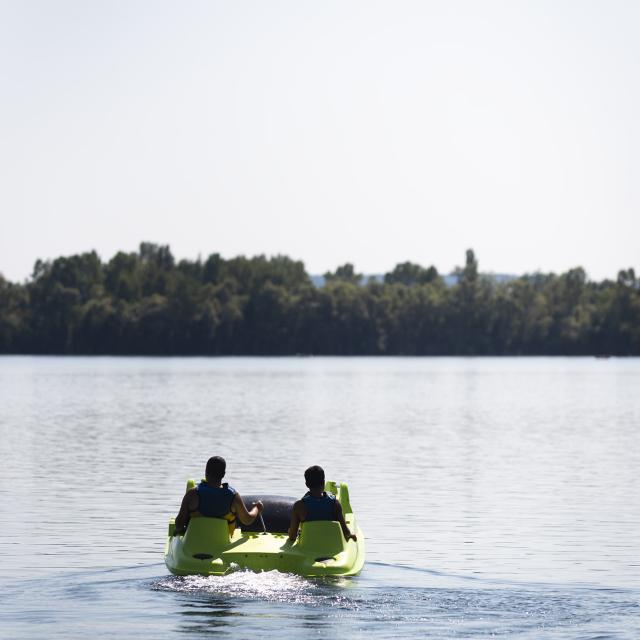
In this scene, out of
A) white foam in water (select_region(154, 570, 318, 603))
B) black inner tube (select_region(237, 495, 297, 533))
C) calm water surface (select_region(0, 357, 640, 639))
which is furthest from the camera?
black inner tube (select_region(237, 495, 297, 533))

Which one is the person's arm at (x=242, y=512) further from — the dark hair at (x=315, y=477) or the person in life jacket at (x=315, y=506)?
the dark hair at (x=315, y=477)

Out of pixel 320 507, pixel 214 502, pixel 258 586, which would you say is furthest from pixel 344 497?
pixel 258 586

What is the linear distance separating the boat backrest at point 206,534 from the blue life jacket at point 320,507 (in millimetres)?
1102

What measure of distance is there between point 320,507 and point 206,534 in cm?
156

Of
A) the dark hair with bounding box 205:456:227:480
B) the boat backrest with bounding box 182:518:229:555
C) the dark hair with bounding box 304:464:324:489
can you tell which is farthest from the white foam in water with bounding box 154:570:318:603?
the dark hair with bounding box 205:456:227:480

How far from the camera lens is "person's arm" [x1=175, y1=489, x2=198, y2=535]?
65.3 ft

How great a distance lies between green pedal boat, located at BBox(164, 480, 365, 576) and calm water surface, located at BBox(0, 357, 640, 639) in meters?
0.21

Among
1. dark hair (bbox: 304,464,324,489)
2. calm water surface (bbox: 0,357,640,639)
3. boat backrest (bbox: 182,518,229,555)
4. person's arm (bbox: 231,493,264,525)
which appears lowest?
calm water surface (bbox: 0,357,640,639)

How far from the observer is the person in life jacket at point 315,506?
64.4ft

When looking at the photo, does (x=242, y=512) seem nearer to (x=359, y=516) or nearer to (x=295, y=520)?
(x=295, y=520)

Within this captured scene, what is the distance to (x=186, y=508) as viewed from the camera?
20.0 metres

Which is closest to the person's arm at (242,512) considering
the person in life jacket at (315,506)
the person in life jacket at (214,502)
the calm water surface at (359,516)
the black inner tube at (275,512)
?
the person in life jacket at (214,502)

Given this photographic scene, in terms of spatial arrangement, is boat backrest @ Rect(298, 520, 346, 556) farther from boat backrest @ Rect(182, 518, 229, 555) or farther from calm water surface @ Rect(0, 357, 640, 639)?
boat backrest @ Rect(182, 518, 229, 555)

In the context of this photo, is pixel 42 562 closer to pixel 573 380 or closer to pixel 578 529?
pixel 578 529
